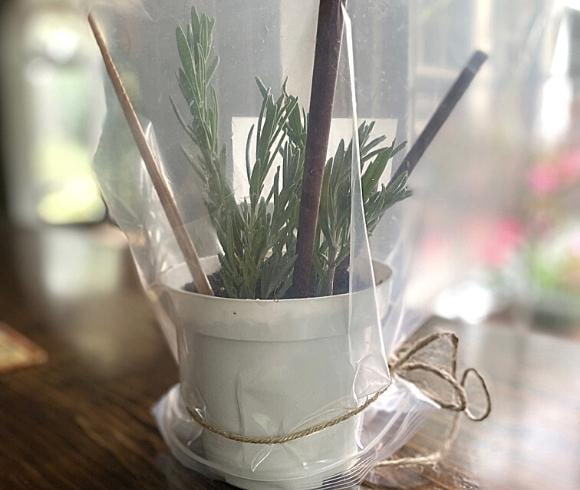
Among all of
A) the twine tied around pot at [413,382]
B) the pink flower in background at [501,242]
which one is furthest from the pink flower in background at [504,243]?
the twine tied around pot at [413,382]

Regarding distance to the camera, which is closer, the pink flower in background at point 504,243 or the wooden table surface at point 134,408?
the wooden table surface at point 134,408

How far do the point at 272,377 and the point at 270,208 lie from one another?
9 centimetres

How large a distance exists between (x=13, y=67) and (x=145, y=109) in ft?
8.00

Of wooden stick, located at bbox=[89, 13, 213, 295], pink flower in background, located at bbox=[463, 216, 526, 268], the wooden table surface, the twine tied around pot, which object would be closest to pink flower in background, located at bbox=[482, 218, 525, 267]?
pink flower in background, located at bbox=[463, 216, 526, 268]

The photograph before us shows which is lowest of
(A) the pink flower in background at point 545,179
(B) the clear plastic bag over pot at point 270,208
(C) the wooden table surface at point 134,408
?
(C) the wooden table surface at point 134,408

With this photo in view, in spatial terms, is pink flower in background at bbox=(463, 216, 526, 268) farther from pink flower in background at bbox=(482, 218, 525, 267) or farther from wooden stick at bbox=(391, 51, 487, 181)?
wooden stick at bbox=(391, 51, 487, 181)

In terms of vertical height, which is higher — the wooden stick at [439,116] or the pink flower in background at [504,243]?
the wooden stick at [439,116]

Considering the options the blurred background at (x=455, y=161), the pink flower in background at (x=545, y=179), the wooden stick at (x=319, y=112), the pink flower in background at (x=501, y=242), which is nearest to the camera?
the wooden stick at (x=319, y=112)

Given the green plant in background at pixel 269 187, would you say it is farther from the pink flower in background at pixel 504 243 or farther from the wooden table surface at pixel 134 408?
the pink flower in background at pixel 504 243

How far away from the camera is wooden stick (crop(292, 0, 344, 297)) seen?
1.13 ft

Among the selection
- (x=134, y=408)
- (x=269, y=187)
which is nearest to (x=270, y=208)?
(x=269, y=187)

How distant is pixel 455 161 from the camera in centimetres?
81

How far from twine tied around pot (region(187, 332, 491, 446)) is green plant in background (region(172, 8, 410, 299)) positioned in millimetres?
75

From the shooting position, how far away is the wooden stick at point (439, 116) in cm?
41
